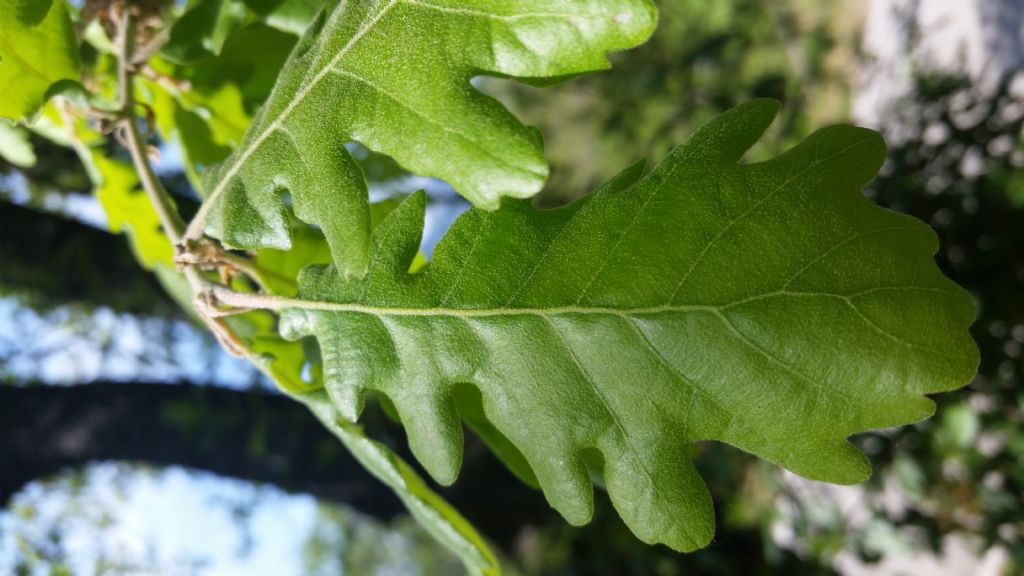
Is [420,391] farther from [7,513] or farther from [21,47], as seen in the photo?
[7,513]

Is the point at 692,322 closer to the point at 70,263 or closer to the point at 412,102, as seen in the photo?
the point at 412,102

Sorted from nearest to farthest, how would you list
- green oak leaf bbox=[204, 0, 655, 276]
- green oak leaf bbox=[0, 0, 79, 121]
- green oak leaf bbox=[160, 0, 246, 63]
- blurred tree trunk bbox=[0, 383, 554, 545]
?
1. green oak leaf bbox=[204, 0, 655, 276]
2. green oak leaf bbox=[0, 0, 79, 121]
3. green oak leaf bbox=[160, 0, 246, 63]
4. blurred tree trunk bbox=[0, 383, 554, 545]

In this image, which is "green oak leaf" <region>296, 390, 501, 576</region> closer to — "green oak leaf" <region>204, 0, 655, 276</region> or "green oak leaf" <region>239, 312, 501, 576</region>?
"green oak leaf" <region>239, 312, 501, 576</region>

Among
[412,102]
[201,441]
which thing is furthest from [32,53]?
[201,441]

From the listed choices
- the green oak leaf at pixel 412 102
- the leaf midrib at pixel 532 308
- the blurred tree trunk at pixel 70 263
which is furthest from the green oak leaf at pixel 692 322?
the blurred tree trunk at pixel 70 263

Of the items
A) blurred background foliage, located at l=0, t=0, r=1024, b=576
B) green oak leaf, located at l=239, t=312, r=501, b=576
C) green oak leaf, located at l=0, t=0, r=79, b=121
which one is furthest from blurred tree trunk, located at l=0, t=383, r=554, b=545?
green oak leaf, located at l=0, t=0, r=79, b=121
